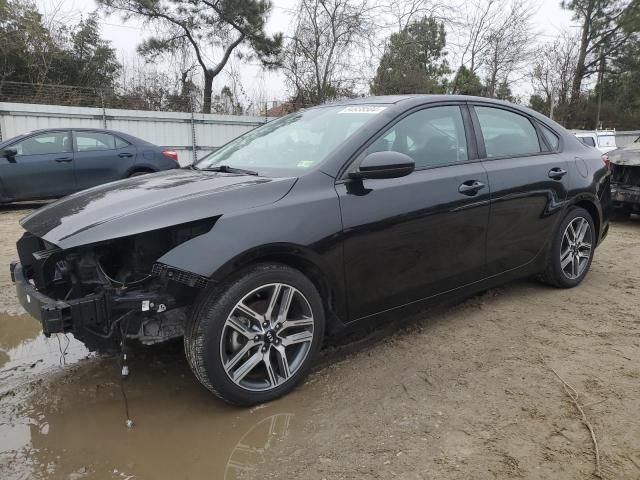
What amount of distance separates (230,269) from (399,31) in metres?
19.0

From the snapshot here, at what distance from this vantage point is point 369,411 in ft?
8.25

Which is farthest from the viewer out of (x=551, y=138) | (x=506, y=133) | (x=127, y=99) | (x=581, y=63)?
(x=581, y=63)

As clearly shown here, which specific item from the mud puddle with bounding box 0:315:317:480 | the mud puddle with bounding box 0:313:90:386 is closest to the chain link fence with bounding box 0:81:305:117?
the mud puddle with bounding box 0:313:90:386

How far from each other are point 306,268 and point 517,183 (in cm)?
187

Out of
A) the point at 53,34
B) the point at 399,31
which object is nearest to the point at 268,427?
the point at 399,31

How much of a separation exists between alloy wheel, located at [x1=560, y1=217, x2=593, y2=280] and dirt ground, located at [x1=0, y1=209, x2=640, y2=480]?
0.72 m

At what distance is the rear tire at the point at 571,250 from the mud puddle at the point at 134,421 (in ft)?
8.12

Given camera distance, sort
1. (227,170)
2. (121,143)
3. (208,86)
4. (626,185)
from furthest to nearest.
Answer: (208,86) < (121,143) < (626,185) < (227,170)

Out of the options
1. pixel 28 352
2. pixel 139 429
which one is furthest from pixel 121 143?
pixel 139 429

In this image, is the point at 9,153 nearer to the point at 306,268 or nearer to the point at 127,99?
the point at 306,268

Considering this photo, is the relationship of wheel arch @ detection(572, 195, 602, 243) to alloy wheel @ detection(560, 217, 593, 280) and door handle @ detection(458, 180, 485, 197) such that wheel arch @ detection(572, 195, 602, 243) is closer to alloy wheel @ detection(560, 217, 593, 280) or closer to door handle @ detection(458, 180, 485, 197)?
alloy wheel @ detection(560, 217, 593, 280)

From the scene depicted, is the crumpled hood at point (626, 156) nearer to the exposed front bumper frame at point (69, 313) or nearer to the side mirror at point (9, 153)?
the exposed front bumper frame at point (69, 313)

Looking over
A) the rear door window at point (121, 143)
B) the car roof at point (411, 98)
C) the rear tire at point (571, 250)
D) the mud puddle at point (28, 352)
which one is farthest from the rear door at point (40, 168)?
the rear tire at point (571, 250)

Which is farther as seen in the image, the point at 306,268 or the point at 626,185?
the point at 626,185
